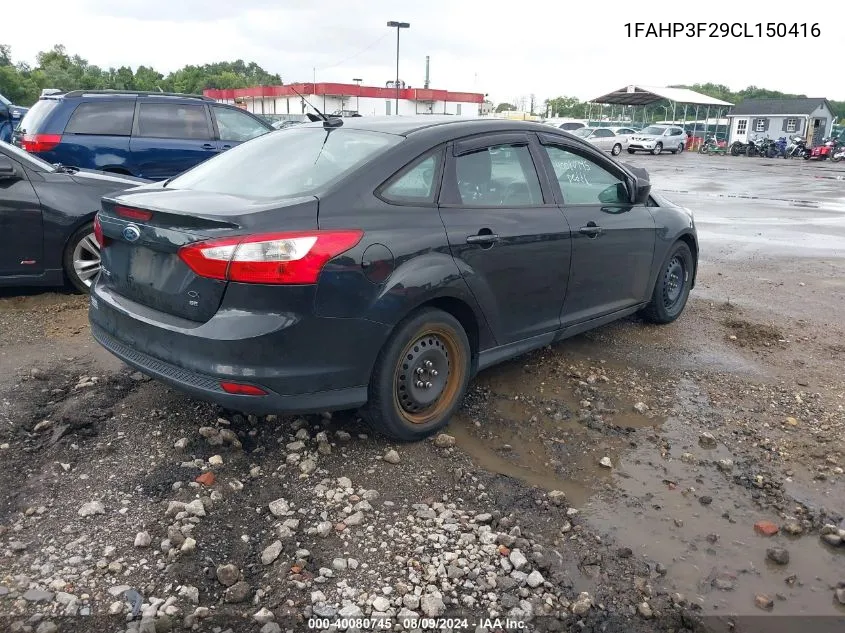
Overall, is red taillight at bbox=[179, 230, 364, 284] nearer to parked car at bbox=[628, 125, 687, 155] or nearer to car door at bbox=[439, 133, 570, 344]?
car door at bbox=[439, 133, 570, 344]

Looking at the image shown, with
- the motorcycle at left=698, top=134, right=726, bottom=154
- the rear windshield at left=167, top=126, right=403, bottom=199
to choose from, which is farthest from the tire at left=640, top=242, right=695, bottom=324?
the motorcycle at left=698, top=134, right=726, bottom=154

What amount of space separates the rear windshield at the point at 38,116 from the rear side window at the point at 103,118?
353mm

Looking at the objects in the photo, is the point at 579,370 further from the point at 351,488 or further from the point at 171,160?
the point at 171,160

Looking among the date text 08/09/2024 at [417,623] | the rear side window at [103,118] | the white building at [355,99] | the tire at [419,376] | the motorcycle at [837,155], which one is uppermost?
the white building at [355,99]

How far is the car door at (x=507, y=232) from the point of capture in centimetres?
378

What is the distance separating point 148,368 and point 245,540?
1.04m

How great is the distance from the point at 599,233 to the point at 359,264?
6.85 ft

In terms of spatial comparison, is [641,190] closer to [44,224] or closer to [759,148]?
[44,224]

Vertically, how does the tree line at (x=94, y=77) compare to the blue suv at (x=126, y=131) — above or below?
above

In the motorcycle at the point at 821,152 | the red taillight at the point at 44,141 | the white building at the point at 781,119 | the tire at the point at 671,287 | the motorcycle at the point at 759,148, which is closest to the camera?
the tire at the point at 671,287

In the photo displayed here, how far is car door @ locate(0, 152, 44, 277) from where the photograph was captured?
5734 millimetres

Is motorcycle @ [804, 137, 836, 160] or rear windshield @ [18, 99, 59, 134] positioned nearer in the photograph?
rear windshield @ [18, 99, 59, 134]

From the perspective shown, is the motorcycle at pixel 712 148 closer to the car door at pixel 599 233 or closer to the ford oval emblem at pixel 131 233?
the car door at pixel 599 233

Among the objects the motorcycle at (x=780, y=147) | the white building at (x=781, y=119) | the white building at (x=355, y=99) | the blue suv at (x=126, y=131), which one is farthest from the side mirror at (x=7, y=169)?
the white building at (x=781, y=119)
